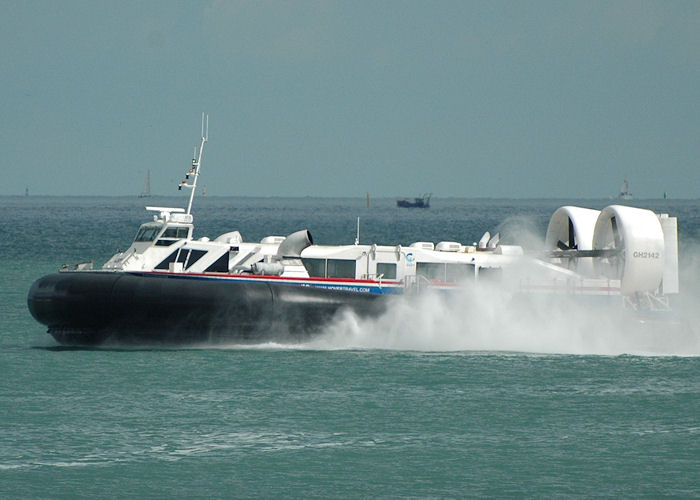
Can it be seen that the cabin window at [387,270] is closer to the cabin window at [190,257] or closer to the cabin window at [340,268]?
the cabin window at [340,268]

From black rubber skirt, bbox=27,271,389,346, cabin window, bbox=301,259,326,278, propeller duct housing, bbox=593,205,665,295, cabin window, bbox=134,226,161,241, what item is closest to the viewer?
black rubber skirt, bbox=27,271,389,346

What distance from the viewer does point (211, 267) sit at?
65.5ft

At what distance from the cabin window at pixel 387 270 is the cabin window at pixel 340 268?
50 centimetres

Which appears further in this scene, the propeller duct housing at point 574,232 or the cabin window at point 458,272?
the propeller duct housing at point 574,232

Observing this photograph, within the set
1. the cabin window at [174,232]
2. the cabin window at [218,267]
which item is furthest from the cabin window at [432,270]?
the cabin window at [174,232]

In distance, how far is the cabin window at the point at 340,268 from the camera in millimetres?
20328

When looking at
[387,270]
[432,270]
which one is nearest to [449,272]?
[432,270]

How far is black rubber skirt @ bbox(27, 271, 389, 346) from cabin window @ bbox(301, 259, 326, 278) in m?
0.85

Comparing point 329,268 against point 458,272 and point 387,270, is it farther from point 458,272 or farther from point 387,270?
point 458,272

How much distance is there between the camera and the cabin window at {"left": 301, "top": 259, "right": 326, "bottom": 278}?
2031 cm

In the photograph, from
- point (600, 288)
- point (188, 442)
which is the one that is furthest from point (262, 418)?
point (600, 288)

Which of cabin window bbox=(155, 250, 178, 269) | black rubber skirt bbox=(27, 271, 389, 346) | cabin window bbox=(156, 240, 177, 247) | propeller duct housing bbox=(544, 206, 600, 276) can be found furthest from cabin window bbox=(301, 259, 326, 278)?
propeller duct housing bbox=(544, 206, 600, 276)

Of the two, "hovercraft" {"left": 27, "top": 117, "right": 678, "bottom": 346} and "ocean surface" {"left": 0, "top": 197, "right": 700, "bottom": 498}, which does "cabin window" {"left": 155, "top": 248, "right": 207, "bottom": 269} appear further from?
"ocean surface" {"left": 0, "top": 197, "right": 700, "bottom": 498}

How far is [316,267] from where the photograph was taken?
20.3 m
